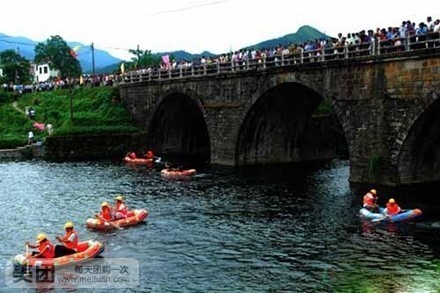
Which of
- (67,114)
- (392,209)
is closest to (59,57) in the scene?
(67,114)

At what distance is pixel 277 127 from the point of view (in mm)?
52688

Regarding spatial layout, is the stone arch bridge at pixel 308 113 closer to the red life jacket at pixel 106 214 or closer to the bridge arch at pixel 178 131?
the bridge arch at pixel 178 131

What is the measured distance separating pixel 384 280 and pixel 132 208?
18076 millimetres

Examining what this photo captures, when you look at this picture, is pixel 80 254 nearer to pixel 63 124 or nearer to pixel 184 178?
pixel 184 178

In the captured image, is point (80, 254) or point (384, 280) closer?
point (384, 280)

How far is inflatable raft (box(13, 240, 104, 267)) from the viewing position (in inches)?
931

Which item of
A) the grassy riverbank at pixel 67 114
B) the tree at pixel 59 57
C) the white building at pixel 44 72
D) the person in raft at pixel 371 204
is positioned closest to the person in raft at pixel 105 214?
the person in raft at pixel 371 204

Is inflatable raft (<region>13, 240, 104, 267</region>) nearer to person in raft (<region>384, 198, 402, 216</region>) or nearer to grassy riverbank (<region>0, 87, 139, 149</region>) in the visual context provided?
person in raft (<region>384, 198, 402, 216</region>)

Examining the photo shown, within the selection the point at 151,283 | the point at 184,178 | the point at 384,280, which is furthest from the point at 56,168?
the point at 384,280

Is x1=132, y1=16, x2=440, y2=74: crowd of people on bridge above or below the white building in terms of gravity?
below

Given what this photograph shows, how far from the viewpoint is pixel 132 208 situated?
1409 inches

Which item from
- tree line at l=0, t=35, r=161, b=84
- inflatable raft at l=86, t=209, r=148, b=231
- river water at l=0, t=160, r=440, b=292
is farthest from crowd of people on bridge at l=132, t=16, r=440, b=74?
tree line at l=0, t=35, r=161, b=84

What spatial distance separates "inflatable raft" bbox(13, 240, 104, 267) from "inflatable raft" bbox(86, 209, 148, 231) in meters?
4.97

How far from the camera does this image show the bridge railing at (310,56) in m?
35.6
